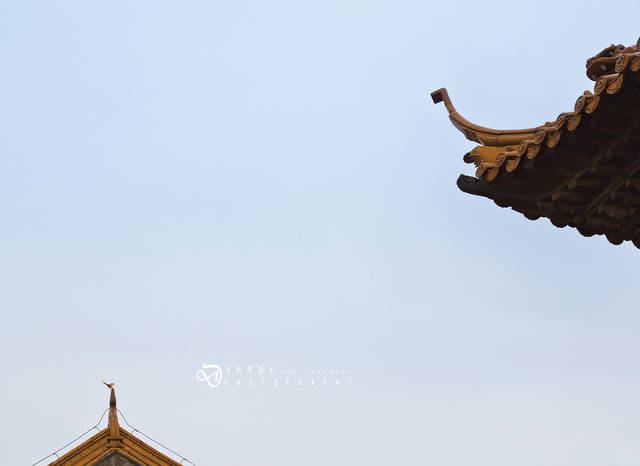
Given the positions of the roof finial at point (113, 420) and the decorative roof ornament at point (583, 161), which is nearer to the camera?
the decorative roof ornament at point (583, 161)

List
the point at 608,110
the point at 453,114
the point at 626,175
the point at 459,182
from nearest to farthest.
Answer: the point at 608,110, the point at 626,175, the point at 459,182, the point at 453,114

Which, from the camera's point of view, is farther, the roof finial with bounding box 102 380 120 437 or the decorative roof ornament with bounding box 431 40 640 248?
the roof finial with bounding box 102 380 120 437

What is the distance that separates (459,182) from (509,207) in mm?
636

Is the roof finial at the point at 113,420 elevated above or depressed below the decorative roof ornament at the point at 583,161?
above

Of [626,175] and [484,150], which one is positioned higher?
[484,150]

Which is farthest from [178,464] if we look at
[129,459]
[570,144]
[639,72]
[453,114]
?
[639,72]

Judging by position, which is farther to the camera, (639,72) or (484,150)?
(484,150)

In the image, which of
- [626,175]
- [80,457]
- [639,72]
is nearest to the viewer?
[639,72]

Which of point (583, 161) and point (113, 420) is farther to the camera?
point (113, 420)

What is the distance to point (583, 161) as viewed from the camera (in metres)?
8.45

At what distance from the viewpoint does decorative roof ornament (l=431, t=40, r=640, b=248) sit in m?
7.75

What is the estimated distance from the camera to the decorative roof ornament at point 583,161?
25.4 ft

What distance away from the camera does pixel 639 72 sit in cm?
729

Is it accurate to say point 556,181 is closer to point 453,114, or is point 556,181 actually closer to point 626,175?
point 626,175
